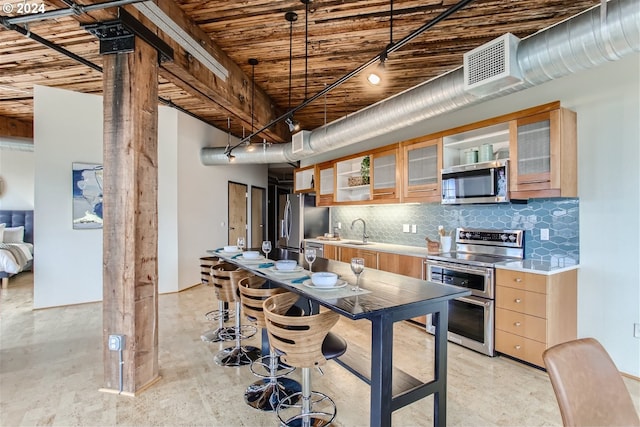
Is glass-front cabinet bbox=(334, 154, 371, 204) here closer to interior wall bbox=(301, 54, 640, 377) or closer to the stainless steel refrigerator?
the stainless steel refrigerator

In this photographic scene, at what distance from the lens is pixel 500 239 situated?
3.53m

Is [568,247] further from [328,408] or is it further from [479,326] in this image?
[328,408]

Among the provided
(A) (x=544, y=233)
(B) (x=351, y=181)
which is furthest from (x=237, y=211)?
(A) (x=544, y=233)

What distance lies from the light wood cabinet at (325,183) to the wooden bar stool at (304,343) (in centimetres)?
393

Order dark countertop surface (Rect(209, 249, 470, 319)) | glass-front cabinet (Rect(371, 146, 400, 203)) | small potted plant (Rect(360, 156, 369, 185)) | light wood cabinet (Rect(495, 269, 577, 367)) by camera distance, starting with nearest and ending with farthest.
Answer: dark countertop surface (Rect(209, 249, 470, 319)) → light wood cabinet (Rect(495, 269, 577, 367)) → glass-front cabinet (Rect(371, 146, 400, 203)) → small potted plant (Rect(360, 156, 369, 185))

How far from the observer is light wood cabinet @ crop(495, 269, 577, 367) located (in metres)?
2.70

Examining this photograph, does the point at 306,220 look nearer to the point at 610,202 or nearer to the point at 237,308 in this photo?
the point at 237,308

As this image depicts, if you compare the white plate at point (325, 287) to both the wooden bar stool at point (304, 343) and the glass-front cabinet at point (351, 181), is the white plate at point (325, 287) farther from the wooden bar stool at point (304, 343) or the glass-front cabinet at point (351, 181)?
the glass-front cabinet at point (351, 181)

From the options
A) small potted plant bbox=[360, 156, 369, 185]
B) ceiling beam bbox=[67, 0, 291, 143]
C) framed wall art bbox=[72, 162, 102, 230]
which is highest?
ceiling beam bbox=[67, 0, 291, 143]

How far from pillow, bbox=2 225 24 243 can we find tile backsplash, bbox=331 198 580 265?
7697mm

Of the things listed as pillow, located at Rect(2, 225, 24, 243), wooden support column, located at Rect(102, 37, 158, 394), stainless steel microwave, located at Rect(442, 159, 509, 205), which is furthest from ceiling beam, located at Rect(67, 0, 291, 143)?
pillow, located at Rect(2, 225, 24, 243)

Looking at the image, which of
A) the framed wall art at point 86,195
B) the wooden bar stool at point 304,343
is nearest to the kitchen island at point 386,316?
the wooden bar stool at point 304,343

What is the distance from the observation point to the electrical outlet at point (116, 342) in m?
2.39

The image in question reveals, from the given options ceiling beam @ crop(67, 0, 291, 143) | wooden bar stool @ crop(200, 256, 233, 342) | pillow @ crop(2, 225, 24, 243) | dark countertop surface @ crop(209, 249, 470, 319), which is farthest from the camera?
pillow @ crop(2, 225, 24, 243)
